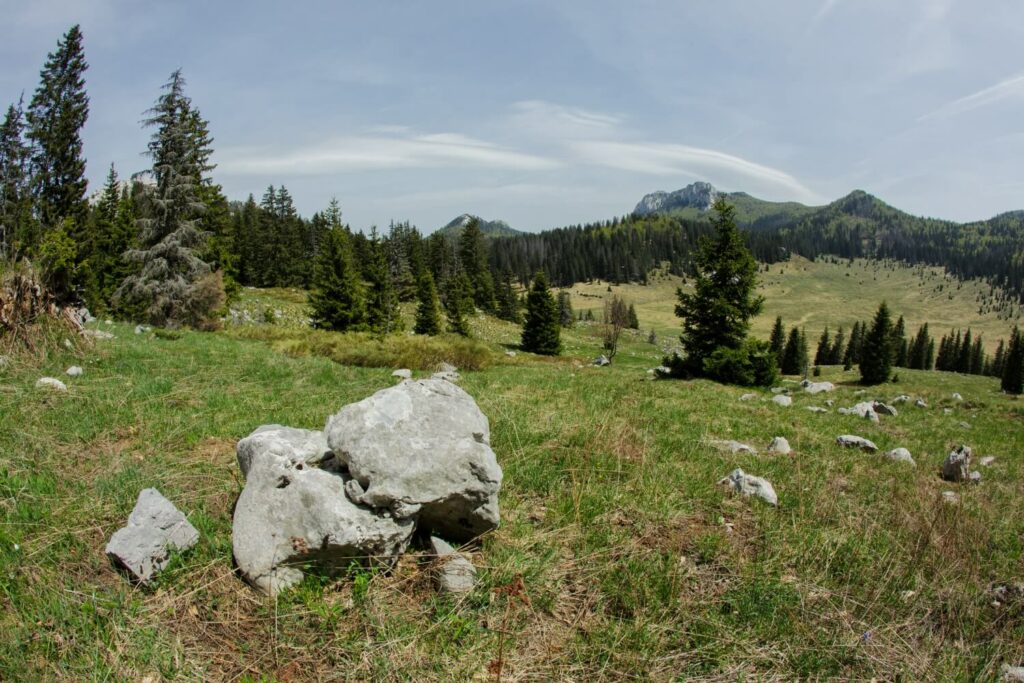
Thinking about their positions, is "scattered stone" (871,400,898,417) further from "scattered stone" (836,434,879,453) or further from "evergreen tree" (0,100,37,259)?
"evergreen tree" (0,100,37,259)

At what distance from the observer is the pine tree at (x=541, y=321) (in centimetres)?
4697

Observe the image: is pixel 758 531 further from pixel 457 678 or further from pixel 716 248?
pixel 716 248

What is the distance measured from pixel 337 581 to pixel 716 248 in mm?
26203

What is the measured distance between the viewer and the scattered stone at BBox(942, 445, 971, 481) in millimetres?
8336

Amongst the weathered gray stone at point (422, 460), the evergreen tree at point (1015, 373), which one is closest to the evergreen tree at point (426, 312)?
the weathered gray stone at point (422, 460)

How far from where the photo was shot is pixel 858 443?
9.74 m

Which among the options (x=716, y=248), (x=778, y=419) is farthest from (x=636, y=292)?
(x=778, y=419)

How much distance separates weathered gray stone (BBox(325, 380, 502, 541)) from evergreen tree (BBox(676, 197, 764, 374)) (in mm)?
22756

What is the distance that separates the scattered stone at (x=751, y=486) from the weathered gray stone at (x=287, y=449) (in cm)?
481

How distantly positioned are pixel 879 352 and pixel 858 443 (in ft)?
183

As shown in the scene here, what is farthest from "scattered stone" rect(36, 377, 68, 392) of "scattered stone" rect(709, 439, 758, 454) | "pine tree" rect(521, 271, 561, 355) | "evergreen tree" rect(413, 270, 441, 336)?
"evergreen tree" rect(413, 270, 441, 336)

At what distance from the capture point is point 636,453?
6.79m

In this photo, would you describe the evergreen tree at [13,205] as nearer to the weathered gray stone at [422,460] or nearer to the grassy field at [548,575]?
the grassy field at [548,575]

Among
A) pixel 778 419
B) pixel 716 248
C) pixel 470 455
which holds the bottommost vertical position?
pixel 778 419
